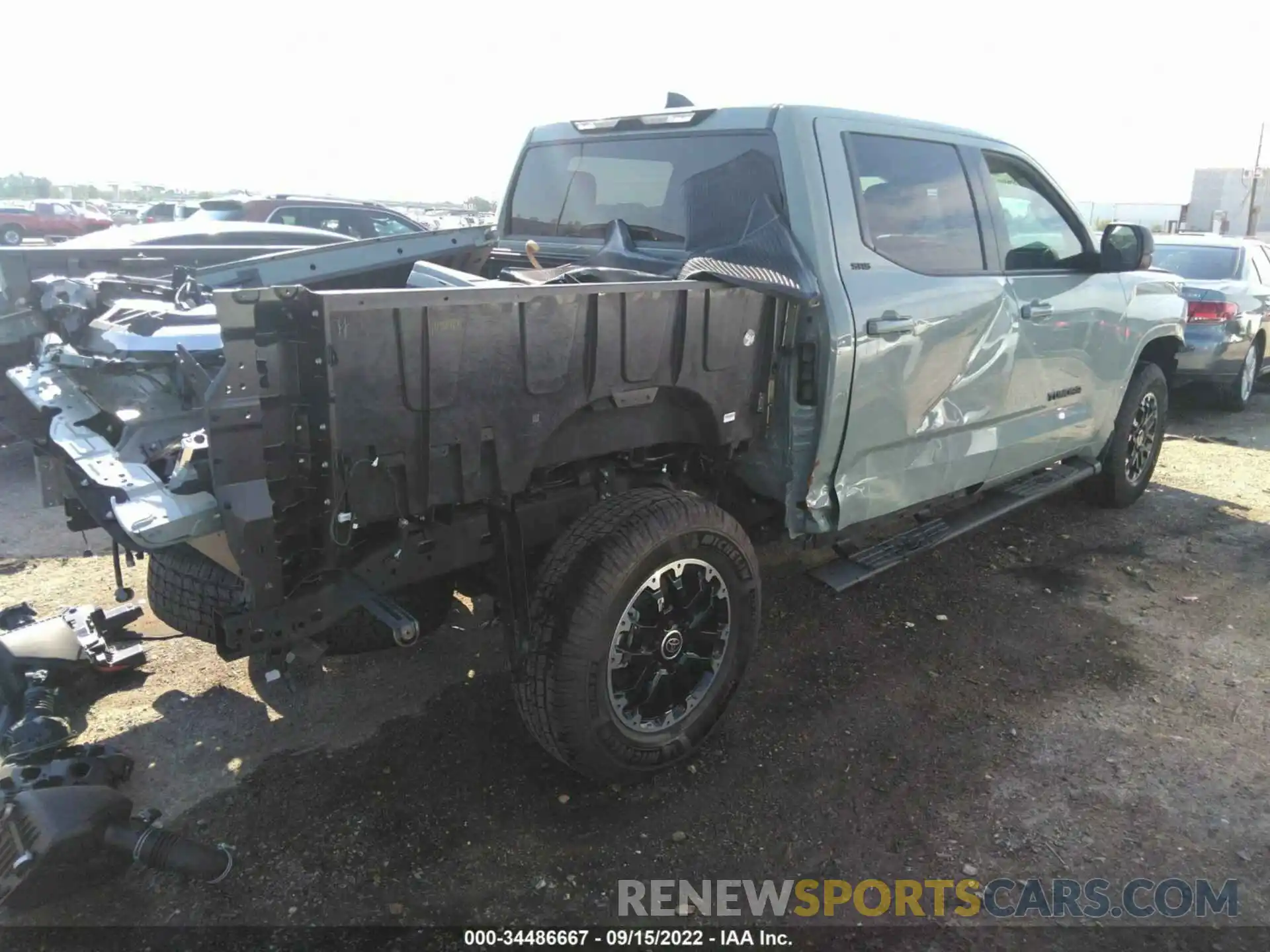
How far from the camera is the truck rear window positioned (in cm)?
353

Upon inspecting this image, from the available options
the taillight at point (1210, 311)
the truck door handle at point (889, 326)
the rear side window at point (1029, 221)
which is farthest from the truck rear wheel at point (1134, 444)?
the taillight at point (1210, 311)

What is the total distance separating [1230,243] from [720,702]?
894cm

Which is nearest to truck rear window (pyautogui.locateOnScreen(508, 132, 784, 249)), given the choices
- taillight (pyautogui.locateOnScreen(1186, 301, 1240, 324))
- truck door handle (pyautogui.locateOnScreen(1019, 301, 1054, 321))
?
truck door handle (pyautogui.locateOnScreen(1019, 301, 1054, 321))

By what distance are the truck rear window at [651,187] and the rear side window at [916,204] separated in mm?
417

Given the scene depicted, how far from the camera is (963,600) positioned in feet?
15.0

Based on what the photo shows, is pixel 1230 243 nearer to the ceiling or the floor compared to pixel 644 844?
nearer to the ceiling

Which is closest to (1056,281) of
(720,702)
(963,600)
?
(963,600)

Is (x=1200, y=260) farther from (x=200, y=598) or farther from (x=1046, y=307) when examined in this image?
Result: (x=200, y=598)

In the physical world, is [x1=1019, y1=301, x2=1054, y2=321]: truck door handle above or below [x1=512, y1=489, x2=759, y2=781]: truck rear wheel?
above

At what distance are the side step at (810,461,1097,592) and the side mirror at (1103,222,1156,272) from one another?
3.80 feet

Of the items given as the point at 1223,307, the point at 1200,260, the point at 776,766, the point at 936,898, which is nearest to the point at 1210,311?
the point at 1223,307

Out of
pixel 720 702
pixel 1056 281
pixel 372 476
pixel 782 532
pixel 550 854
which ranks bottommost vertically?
pixel 550 854

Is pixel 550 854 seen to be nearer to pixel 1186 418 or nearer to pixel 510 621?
pixel 510 621

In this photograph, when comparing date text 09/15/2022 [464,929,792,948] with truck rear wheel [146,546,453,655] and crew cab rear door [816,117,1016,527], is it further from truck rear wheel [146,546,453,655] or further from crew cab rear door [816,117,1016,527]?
crew cab rear door [816,117,1016,527]
